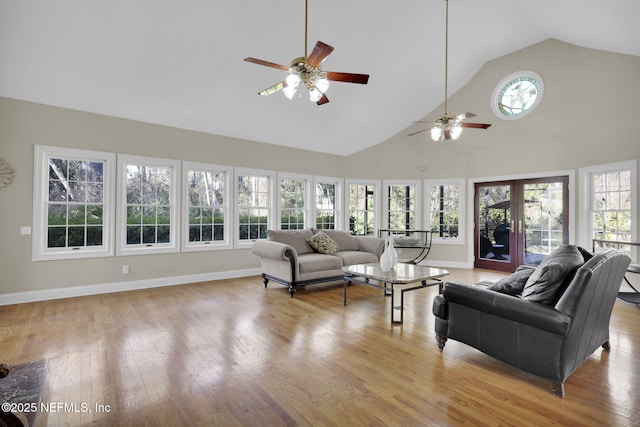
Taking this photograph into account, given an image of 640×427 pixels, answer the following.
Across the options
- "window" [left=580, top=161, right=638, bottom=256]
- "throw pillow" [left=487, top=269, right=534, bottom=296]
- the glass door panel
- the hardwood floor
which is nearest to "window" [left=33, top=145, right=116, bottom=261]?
the hardwood floor

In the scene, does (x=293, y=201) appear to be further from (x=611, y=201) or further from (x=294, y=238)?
(x=611, y=201)

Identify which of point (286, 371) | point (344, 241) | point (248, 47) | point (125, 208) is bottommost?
point (286, 371)

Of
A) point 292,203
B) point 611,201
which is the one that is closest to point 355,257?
point 292,203

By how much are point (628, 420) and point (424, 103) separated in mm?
6388

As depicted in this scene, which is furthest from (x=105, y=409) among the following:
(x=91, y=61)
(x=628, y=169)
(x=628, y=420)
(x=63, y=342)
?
(x=628, y=169)

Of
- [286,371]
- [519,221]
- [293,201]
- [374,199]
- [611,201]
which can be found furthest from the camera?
[374,199]

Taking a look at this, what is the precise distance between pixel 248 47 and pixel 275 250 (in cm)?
284

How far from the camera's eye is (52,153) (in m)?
4.34

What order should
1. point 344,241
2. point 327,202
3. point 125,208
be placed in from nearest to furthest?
point 125,208
point 344,241
point 327,202

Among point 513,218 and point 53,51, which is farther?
point 513,218

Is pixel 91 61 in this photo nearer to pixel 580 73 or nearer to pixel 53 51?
pixel 53 51

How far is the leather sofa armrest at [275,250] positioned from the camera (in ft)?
14.7

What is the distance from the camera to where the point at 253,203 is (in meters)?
6.28

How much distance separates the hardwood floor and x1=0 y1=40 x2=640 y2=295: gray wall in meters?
0.89
